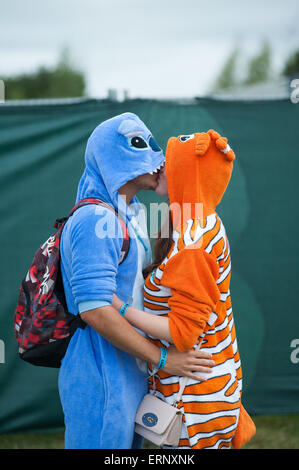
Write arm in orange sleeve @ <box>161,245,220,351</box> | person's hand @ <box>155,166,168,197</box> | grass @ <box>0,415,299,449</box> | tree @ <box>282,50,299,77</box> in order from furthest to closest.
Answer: tree @ <box>282,50,299,77</box>, grass @ <box>0,415,299,449</box>, person's hand @ <box>155,166,168,197</box>, arm in orange sleeve @ <box>161,245,220,351</box>

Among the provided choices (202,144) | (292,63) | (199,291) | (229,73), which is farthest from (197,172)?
(229,73)

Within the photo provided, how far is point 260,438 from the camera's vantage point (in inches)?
123

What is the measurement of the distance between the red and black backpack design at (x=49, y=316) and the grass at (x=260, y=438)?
170 cm

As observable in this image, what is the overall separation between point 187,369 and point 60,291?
0.48m

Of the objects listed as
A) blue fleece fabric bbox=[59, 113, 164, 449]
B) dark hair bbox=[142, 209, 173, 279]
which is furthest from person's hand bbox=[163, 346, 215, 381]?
dark hair bbox=[142, 209, 173, 279]

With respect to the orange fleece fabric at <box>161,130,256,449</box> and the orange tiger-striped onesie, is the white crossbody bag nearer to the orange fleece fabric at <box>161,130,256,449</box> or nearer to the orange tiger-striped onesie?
the orange tiger-striped onesie

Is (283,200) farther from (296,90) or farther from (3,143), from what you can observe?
(3,143)

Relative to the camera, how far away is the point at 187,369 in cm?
158

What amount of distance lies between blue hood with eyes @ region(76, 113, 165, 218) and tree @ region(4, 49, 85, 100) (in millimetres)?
40444

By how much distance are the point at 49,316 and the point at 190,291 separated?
1.57 feet

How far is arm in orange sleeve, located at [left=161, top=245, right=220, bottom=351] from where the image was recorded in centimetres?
146

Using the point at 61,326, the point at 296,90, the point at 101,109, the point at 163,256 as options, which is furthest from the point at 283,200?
the point at 61,326

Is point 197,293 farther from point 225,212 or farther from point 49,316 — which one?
point 225,212

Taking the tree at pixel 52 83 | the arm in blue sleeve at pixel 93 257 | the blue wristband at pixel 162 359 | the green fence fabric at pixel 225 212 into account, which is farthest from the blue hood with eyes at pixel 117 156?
the tree at pixel 52 83
